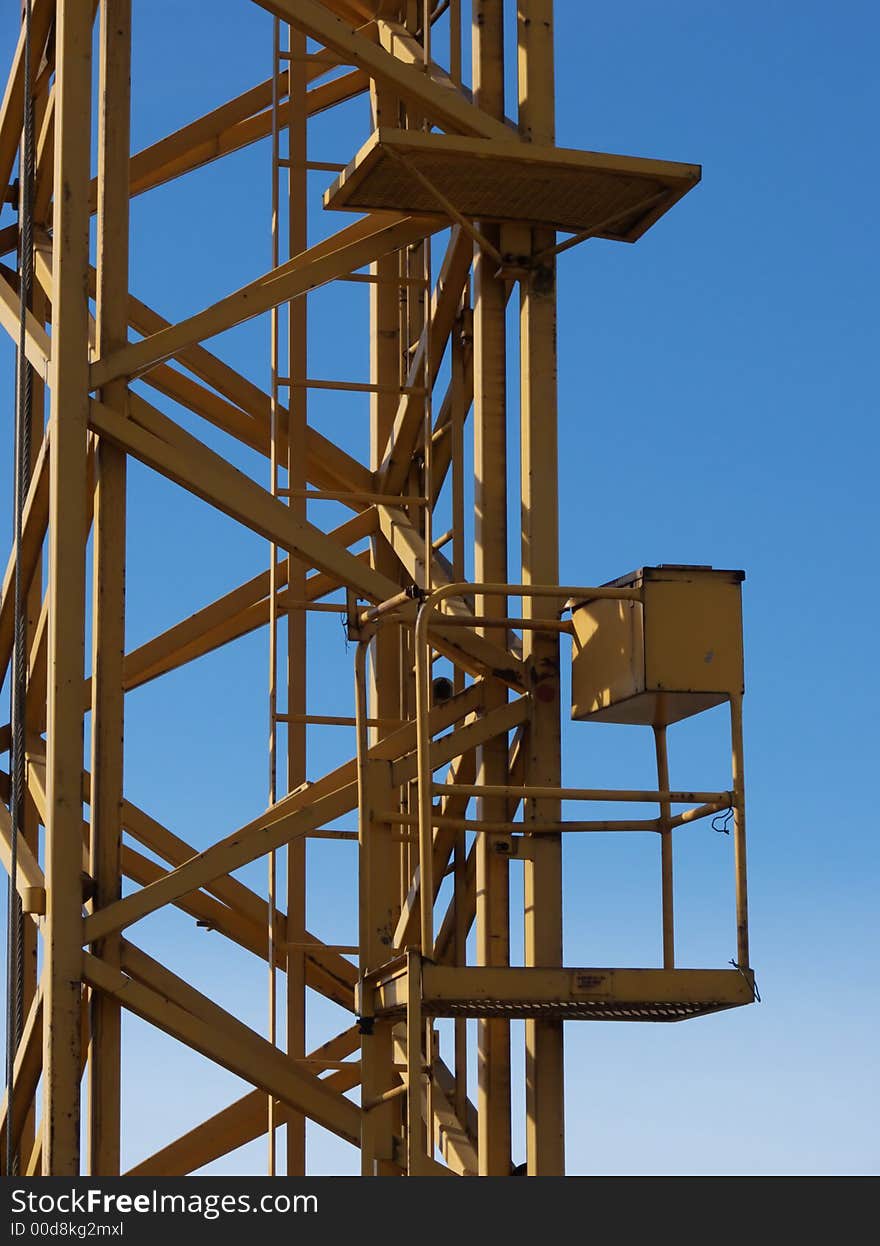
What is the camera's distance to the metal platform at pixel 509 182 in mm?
14766

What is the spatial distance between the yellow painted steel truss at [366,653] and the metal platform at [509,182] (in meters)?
0.02

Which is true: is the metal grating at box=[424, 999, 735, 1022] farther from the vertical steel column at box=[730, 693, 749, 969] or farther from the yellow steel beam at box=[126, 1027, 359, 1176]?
the yellow steel beam at box=[126, 1027, 359, 1176]

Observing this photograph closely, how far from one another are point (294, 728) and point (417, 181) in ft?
13.7

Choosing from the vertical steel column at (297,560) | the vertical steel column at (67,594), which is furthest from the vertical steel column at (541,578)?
the vertical steel column at (67,594)

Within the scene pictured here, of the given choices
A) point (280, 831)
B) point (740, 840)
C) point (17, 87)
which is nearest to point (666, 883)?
point (740, 840)

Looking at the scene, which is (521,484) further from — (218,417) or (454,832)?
(218,417)

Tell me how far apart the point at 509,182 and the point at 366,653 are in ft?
9.97

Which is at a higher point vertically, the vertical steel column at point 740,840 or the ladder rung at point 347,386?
the ladder rung at point 347,386

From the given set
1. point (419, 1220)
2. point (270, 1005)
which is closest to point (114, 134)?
point (270, 1005)

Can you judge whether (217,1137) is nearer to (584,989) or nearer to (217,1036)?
(217,1036)

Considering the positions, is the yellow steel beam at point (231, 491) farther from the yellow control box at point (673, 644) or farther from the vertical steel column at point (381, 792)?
the yellow control box at point (673, 644)

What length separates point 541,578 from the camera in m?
14.9

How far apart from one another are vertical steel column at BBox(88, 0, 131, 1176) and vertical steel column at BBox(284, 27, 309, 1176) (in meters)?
2.41

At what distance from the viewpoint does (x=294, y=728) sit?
17359 mm
